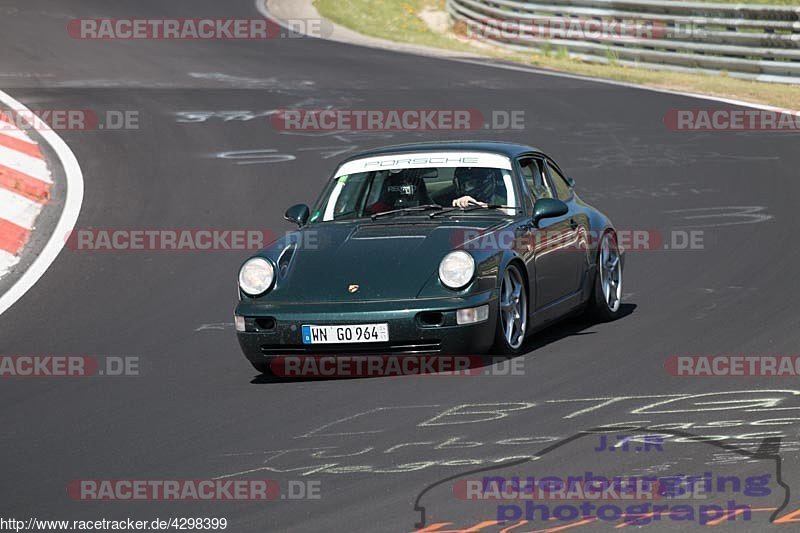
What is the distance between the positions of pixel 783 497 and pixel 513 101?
15106 mm

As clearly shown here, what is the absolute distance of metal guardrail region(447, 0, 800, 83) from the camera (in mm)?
22156

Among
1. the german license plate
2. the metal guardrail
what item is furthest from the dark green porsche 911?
the metal guardrail

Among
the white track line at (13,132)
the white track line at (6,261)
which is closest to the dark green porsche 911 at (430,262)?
the white track line at (6,261)

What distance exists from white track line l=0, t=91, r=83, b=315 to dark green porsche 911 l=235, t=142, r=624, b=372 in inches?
110

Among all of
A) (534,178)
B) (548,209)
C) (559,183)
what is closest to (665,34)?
(559,183)

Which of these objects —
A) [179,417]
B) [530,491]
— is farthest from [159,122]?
[530,491]

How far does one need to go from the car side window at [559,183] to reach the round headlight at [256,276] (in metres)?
2.47

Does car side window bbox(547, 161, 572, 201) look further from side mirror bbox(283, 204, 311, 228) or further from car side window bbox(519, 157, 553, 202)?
side mirror bbox(283, 204, 311, 228)

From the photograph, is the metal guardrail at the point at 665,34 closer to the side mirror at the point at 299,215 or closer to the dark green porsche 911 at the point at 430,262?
the dark green porsche 911 at the point at 430,262

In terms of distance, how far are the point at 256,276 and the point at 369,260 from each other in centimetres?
69

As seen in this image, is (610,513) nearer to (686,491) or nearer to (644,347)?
(686,491)

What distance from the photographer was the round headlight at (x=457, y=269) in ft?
27.5

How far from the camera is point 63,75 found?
22.4m

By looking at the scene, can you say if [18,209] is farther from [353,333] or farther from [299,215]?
[353,333]
